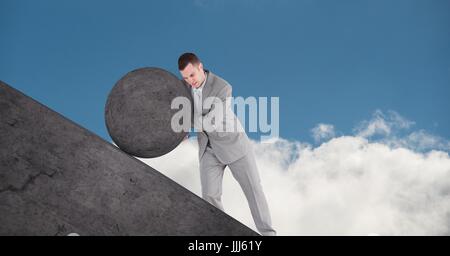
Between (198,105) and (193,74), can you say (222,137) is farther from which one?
(193,74)

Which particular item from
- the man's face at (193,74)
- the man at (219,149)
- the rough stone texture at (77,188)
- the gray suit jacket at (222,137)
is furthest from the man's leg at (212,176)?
the rough stone texture at (77,188)

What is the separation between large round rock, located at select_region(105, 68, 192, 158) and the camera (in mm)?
4383

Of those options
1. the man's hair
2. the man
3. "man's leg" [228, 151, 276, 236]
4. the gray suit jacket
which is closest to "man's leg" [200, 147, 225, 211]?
the man

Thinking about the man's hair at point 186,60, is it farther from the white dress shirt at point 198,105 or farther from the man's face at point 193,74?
the white dress shirt at point 198,105

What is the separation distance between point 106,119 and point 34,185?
0.99 meters

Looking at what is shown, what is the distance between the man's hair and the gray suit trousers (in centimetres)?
119

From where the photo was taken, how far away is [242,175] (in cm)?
565

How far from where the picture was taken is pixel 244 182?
5660mm

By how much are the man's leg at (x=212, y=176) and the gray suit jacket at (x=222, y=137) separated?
11cm

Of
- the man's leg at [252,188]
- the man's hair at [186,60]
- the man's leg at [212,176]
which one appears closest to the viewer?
the man's hair at [186,60]

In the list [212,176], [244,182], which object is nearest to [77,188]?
[212,176]

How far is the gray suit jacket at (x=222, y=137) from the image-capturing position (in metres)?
5.42
